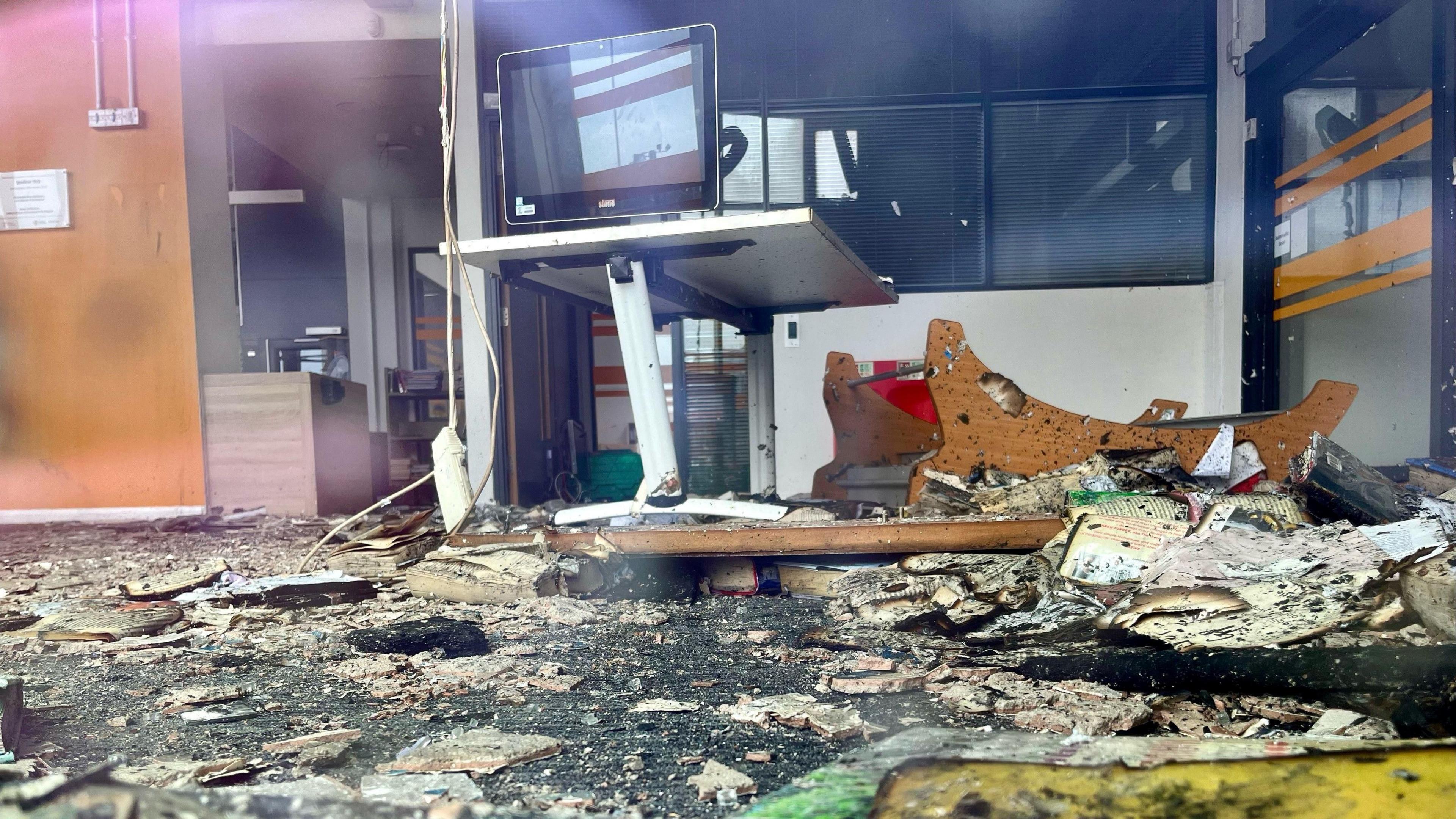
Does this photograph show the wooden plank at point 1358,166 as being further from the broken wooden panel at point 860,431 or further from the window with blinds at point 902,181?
the broken wooden panel at point 860,431

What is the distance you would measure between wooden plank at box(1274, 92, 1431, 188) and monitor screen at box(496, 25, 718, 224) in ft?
8.54

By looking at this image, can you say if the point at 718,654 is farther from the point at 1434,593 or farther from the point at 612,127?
the point at 612,127

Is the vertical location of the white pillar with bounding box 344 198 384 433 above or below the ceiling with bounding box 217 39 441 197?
below

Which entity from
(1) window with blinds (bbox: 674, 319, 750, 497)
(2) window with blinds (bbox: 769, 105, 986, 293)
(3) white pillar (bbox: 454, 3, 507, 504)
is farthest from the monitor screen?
(1) window with blinds (bbox: 674, 319, 750, 497)

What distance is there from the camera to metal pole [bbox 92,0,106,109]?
3.30 m

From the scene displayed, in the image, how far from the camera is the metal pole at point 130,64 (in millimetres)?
3318

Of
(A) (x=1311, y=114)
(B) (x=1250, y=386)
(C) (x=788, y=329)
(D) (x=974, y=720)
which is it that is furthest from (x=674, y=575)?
(A) (x=1311, y=114)

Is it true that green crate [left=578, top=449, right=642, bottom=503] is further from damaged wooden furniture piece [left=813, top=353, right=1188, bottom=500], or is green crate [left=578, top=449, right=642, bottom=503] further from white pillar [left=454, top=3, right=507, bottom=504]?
damaged wooden furniture piece [left=813, top=353, right=1188, bottom=500]

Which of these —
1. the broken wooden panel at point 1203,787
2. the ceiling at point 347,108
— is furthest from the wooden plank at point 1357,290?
the ceiling at point 347,108

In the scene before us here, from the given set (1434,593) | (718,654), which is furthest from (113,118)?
(1434,593)

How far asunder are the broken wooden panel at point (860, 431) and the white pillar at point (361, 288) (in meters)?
6.81

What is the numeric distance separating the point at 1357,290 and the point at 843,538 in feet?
9.05

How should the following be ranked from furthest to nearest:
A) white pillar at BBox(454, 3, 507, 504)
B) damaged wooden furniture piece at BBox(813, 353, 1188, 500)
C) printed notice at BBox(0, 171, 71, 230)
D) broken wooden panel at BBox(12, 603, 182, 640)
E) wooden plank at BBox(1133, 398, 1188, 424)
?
white pillar at BBox(454, 3, 507, 504), printed notice at BBox(0, 171, 71, 230), damaged wooden furniture piece at BBox(813, 353, 1188, 500), wooden plank at BBox(1133, 398, 1188, 424), broken wooden panel at BBox(12, 603, 182, 640)

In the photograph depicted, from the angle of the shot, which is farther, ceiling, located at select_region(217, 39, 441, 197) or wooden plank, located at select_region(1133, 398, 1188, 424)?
ceiling, located at select_region(217, 39, 441, 197)
